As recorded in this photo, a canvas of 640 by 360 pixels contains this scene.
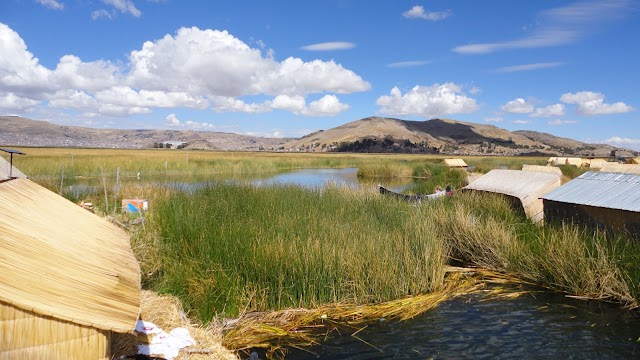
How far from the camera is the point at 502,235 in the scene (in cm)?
967

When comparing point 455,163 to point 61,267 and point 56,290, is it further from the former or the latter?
point 56,290

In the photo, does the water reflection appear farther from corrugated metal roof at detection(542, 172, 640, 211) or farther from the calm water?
the calm water

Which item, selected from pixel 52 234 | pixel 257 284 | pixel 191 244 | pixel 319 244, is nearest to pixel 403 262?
pixel 319 244

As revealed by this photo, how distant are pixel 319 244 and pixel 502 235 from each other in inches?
161

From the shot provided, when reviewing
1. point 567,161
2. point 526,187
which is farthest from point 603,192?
point 567,161

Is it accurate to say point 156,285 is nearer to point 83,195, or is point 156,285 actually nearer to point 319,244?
point 319,244

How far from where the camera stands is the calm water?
6356 mm

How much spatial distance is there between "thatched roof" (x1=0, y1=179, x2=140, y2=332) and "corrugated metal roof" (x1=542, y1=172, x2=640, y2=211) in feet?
28.2

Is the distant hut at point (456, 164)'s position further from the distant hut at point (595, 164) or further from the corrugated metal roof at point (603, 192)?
the corrugated metal roof at point (603, 192)

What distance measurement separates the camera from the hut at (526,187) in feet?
40.3

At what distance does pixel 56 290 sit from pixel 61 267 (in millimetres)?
287

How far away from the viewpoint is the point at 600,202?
966cm

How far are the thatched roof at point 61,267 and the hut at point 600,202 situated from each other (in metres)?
8.43

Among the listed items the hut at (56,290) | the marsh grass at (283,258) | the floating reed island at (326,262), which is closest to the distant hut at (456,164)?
the floating reed island at (326,262)
